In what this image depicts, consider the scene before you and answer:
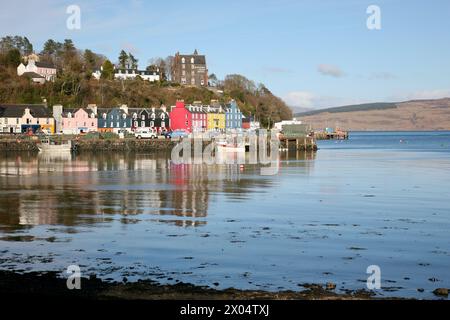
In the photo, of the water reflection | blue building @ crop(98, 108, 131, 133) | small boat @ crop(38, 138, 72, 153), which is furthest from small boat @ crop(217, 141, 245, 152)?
the water reflection

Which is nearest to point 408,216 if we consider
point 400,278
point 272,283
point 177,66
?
point 400,278

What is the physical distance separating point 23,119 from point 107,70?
111 ft

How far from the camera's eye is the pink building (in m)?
108

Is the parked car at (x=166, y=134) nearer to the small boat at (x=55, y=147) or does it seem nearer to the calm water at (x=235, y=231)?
the small boat at (x=55, y=147)

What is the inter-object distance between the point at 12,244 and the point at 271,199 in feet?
49.2

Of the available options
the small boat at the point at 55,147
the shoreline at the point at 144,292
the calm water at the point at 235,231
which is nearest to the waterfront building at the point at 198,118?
the small boat at the point at 55,147

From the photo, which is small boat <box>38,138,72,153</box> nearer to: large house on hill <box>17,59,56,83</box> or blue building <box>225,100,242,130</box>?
large house on hill <box>17,59,56,83</box>

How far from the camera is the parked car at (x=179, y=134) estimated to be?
10573cm

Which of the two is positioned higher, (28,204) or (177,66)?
(177,66)

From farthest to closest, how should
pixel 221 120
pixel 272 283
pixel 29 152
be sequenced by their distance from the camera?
pixel 221 120 < pixel 29 152 < pixel 272 283

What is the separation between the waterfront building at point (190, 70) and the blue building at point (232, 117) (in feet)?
78.4

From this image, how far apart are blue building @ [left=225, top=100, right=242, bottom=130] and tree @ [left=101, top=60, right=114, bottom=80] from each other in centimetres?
2630

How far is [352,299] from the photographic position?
1274cm

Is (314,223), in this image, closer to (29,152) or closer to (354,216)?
(354,216)
